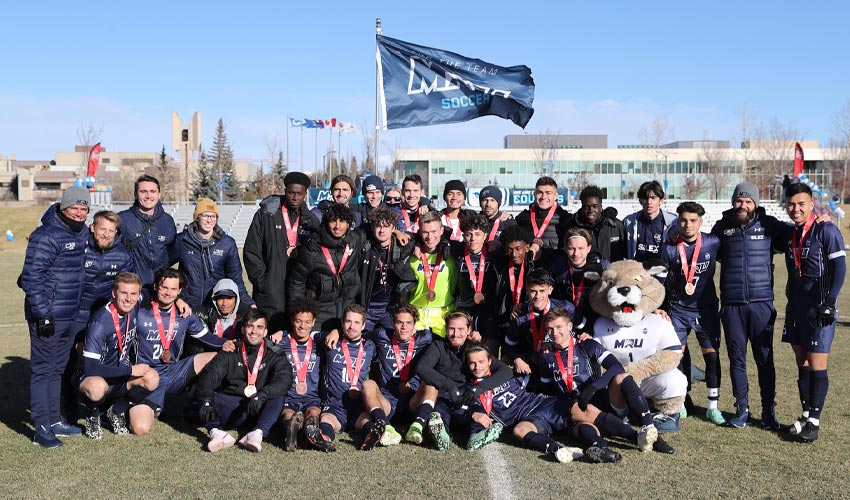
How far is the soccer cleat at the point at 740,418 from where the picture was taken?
21.5 ft

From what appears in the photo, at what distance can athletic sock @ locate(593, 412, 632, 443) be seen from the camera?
5.81 metres

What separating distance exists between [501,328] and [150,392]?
3.08 m

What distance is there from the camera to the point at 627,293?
6.34m

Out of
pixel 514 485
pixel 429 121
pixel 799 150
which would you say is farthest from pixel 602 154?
pixel 514 485

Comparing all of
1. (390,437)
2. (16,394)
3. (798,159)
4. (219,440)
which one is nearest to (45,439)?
(219,440)

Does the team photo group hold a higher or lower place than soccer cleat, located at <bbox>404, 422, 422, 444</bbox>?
higher

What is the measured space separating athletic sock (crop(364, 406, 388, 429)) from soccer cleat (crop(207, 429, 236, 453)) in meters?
1.10

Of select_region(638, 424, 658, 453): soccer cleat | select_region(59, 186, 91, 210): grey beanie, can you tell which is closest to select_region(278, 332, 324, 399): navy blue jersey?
select_region(59, 186, 91, 210): grey beanie

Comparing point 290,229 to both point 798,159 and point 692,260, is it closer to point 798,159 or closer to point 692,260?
point 692,260

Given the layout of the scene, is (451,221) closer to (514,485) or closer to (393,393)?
(393,393)

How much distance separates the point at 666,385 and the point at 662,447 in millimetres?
702

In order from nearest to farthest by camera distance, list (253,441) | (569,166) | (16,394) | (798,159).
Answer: (253,441) → (16,394) → (798,159) → (569,166)

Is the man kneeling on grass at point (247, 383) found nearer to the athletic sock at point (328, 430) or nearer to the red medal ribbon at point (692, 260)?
the athletic sock at point (328, 430)

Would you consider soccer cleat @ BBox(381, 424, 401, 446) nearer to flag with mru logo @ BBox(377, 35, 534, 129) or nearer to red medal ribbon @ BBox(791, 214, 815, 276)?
red medal ribbon @ BBox(791, 214, 815, 276)
